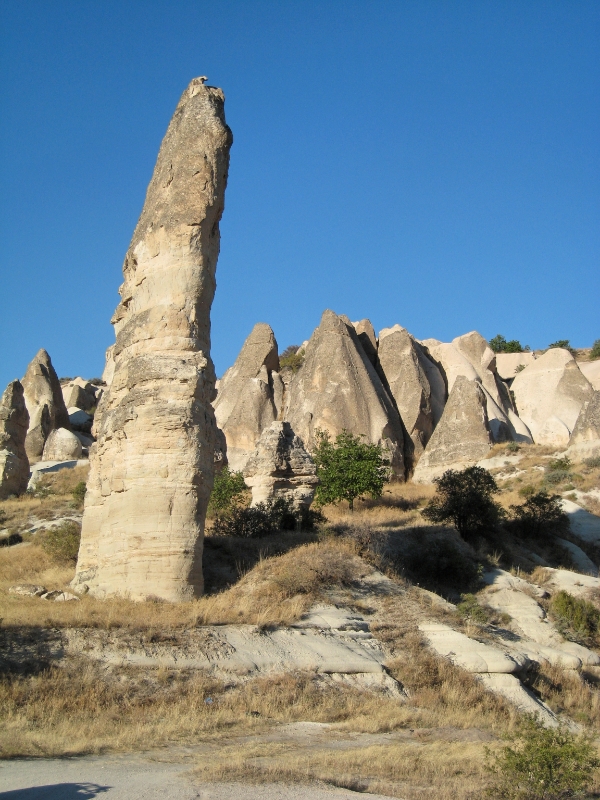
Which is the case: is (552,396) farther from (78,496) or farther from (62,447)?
(78,496)

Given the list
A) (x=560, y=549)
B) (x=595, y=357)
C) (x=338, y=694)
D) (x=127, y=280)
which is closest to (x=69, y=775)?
(x=338, y=694)

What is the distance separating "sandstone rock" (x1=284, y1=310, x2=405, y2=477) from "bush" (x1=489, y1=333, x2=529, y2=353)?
83.4 ft

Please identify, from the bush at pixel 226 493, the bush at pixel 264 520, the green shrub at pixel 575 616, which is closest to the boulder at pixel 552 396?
the bush at pixel 226 493

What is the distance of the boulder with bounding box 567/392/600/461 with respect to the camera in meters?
26.7

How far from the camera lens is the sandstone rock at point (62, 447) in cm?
3136

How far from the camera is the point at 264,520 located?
1481 cm

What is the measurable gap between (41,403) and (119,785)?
3225 centimetres

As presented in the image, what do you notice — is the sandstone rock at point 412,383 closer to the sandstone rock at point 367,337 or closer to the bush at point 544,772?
the sandstone rock at point 367,337

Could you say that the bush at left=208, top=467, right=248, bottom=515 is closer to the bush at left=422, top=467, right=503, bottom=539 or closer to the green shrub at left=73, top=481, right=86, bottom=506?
the green shrub at left=73, top=481, right=86, bottom=506

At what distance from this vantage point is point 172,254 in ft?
37.4

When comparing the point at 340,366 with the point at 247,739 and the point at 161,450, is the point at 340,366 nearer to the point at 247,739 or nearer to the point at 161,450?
the point at 161,450

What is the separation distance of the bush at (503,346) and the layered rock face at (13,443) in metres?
38.1

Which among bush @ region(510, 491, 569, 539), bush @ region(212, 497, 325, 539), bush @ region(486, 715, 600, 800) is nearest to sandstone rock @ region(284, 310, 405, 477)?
bush @ region(510, 491, 569, 539)

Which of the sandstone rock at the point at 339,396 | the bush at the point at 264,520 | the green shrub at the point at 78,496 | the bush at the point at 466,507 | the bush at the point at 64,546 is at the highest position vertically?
the sandstone rock at the point at 339,396
